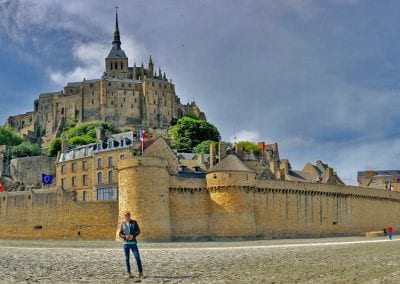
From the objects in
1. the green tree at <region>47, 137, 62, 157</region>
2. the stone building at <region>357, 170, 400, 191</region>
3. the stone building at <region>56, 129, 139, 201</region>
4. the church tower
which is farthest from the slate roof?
the stone building at <region>56, 129, 139, 201</region>

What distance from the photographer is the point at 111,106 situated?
111688mm

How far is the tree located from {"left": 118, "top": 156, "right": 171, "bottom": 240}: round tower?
4536cm

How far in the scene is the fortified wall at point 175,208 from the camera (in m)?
42.4

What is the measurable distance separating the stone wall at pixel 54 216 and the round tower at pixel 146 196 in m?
2.27

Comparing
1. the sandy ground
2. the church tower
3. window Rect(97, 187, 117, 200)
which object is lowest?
the sandy ground

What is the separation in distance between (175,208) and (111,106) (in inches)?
2738

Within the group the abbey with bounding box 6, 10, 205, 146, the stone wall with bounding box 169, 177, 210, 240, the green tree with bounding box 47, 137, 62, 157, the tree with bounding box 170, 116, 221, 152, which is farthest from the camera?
the abbey with bounding box 6, 10, 205, 146

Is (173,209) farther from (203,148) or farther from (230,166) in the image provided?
(203,148)

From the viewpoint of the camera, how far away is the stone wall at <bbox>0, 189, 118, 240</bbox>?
4484cm

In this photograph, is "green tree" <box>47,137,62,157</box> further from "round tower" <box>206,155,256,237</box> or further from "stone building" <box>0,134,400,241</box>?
"round tower" <box>206,155,256,237</box>

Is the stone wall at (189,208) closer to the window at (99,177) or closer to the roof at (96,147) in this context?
the roof at (96,147)

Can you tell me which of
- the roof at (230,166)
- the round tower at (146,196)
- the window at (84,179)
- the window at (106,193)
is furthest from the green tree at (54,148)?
the round tower at (146,196)

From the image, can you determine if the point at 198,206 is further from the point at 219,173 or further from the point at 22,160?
the point at 22,160

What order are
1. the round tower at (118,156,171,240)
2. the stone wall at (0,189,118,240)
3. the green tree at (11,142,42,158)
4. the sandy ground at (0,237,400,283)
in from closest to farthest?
the sandy ground at (0,237,400,283) → the round tower at (118,156,171,240) → the stone wall at (0,189,118,240) → the green tree at (11,142,42,158)
